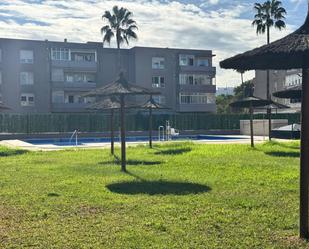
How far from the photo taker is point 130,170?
14.2m

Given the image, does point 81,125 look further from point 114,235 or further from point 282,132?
point 114,235

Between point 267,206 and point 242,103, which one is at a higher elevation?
point 242,103

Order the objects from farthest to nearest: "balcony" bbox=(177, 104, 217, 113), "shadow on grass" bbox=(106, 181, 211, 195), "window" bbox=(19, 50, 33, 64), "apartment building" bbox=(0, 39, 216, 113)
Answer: "balcony" bbox=(177, 104, 217, 113) → "window" bbox=(19, 50, 33, 64) → "apartment building" bbox=(0, 39, 216, 113) → "shadow on grass" bbox=(106, 181, 211, 195)

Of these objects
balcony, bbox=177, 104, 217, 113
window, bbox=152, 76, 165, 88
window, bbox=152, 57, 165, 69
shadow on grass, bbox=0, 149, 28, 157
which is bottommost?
shadow on grass, bbox=0, 149, 28, 157

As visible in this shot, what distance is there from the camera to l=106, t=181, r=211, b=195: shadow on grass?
9.99 meters

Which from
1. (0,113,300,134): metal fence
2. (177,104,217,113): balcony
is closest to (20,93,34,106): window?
(0,113,300,134): metal fence

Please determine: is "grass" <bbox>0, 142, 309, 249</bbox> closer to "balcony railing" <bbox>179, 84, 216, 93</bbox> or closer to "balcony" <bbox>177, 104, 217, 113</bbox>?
"balcony" <bbox>177, 104, 217, 113</bbox>

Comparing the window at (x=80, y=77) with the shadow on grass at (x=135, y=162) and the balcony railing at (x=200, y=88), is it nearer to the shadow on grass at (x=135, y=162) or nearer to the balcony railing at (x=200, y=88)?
the balcony railing at (x=200, y=88)

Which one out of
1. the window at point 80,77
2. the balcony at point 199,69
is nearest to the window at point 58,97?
the window at point 80,77

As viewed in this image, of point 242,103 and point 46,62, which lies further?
point 46,62

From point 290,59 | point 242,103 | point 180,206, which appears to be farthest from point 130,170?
point 242,103

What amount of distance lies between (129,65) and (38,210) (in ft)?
174

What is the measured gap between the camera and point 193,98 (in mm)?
62281

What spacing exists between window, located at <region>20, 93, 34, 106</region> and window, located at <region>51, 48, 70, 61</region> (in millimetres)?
4943
